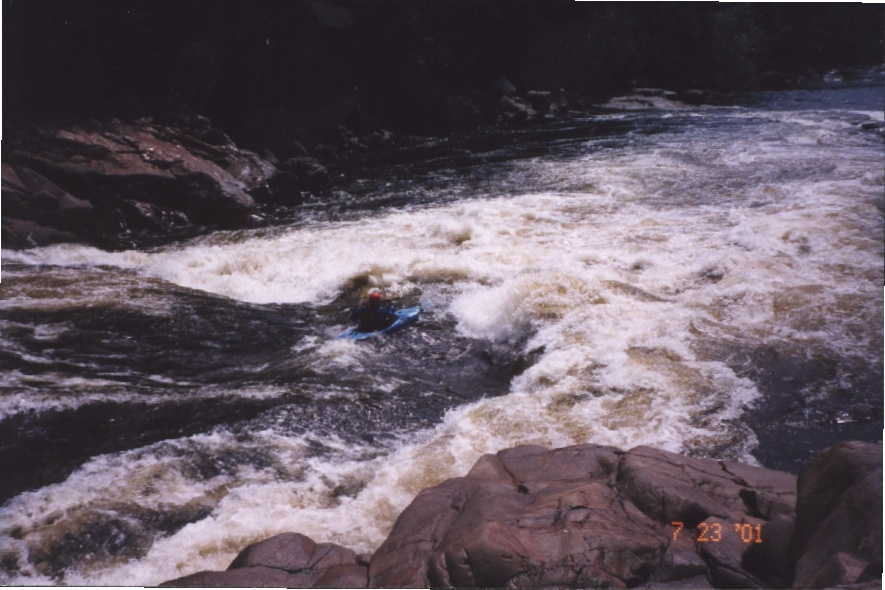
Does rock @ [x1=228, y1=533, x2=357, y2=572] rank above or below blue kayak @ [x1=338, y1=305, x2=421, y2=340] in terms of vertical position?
above

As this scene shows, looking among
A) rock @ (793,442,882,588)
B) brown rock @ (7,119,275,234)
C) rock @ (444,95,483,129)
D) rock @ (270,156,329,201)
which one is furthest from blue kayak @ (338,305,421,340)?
rock @ (444,95,483,129)

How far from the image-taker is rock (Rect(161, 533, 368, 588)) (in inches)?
96.1

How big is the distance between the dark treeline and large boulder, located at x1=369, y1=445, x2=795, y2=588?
9.73 ft

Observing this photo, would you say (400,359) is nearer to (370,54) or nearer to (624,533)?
(624,533)

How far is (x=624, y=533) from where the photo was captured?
7.82ft

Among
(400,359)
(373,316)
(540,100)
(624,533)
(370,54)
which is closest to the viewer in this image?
(624,533)

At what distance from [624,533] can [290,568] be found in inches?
55.1

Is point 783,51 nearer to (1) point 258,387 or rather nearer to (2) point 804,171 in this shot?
(2) point 804,171

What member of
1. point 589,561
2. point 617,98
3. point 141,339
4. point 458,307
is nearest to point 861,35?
point 458,307

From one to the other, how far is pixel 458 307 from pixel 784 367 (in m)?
2.85

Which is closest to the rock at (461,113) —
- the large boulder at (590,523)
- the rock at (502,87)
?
the rock at (502,87)

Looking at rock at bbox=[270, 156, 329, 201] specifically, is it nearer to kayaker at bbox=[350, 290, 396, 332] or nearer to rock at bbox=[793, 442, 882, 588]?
kayaker at bbox=[350, 290, 396, 332]
